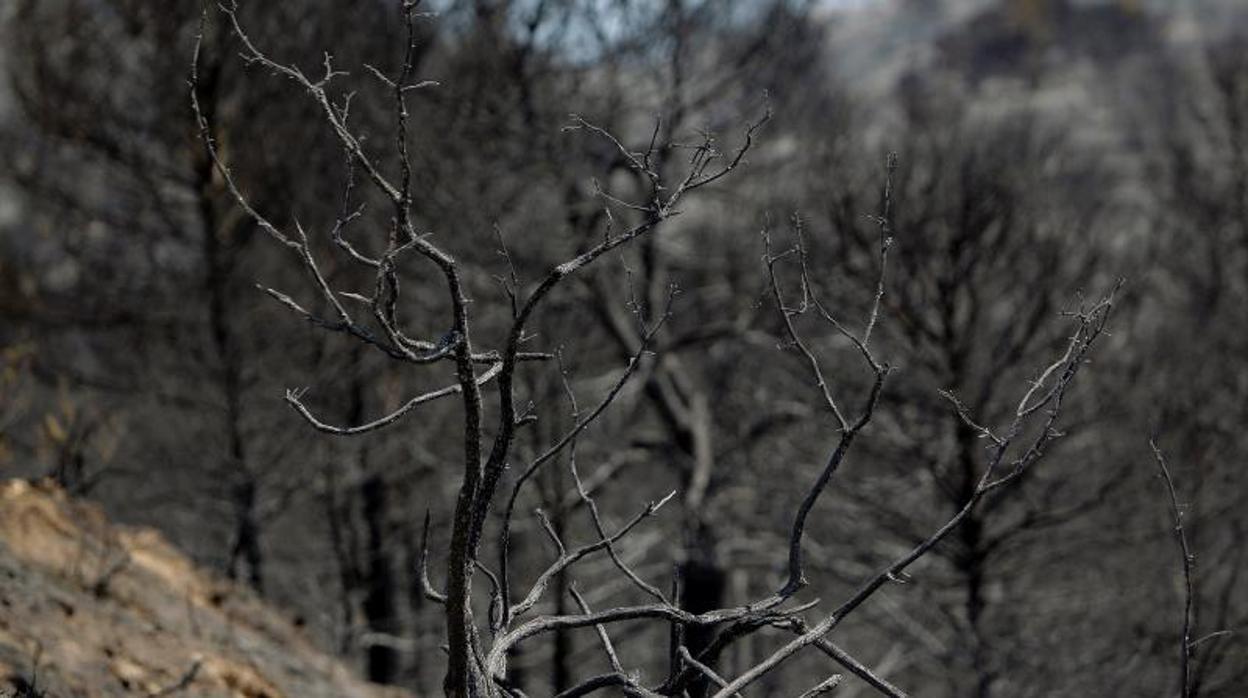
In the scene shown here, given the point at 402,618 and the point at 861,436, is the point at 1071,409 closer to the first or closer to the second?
the point at 861,436

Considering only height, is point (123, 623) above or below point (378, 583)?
below

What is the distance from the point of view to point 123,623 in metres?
5.56

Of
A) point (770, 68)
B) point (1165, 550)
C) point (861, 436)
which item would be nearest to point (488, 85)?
point (770, 68)

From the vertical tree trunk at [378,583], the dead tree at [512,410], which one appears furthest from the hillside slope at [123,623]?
the vertical tree trunk at [378,583]

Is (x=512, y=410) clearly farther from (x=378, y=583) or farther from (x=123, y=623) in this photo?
(x=378, y=583)

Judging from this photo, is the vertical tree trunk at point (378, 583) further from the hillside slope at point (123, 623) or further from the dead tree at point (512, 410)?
the dead tree at point (512, 410)

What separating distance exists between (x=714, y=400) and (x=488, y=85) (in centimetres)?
448

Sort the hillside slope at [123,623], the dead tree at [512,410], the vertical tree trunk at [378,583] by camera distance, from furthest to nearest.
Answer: the vertical tree trunk at [378,583] → the hillside slope at [123,623] → the dead tree at [512,410]

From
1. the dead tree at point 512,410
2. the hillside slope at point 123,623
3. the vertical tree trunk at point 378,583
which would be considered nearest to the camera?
the dead tree at point 512,410

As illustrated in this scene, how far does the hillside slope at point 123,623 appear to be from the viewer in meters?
4.88

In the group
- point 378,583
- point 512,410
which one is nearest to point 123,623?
point 512,410

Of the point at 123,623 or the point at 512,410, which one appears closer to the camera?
the point at 512,410

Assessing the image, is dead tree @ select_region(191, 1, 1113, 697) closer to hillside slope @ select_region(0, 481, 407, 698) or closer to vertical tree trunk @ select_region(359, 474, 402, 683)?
hillside slope @ select_region(0, 481, 407, 698)

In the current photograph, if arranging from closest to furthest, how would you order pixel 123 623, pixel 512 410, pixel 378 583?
pixel 512 410, pixel 123 623, pixel 378 583
